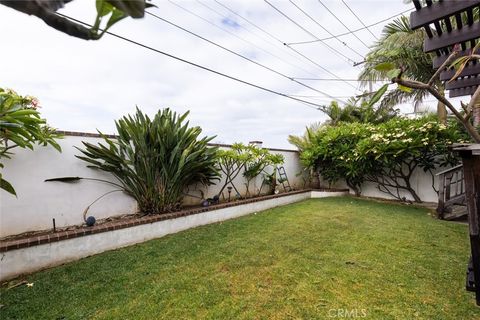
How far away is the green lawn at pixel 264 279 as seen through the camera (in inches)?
75.1

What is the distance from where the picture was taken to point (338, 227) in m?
4.12

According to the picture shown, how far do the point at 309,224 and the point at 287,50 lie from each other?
603 centimetres

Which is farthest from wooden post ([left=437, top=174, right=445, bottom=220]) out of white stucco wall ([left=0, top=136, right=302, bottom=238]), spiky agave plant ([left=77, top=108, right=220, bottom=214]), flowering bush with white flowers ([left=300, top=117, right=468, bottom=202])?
white stucco wall ([left=0, top=136, right=302, bottom=238])

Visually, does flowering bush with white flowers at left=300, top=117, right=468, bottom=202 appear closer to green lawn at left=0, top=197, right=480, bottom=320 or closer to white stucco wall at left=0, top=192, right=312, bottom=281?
green lawn at left=0, top=197, right=480, bottom=320

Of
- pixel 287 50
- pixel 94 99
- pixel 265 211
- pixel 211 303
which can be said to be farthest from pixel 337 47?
pixel 211 303

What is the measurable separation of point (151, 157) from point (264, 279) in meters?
2.60

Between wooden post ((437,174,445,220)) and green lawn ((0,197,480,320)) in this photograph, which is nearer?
green lawn ((0,197,480,320))

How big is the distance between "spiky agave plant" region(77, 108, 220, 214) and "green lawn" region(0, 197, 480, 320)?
→ 79 cm

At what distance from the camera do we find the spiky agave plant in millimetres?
3770

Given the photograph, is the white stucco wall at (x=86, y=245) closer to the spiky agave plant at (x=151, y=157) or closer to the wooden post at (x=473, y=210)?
the spiky agave plant at (x=151, y=157)

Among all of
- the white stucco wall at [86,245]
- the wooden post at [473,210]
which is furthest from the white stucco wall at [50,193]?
the wooden post at [473,210]

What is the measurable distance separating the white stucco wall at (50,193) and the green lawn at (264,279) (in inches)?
35.2

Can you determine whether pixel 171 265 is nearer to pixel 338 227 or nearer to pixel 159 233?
pixel 159 233

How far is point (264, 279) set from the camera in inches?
94.0
